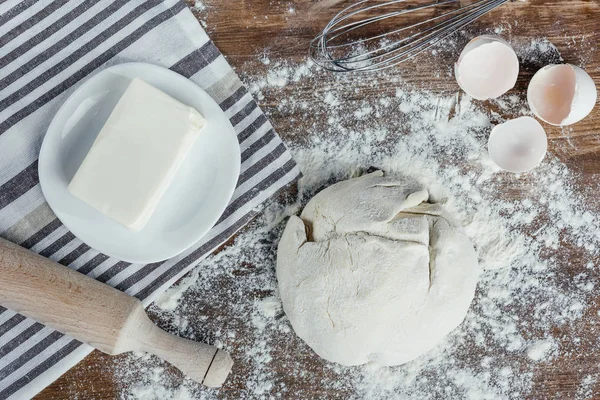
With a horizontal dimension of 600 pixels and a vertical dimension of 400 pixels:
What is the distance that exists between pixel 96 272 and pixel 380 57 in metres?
0.71

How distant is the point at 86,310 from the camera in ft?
2.97

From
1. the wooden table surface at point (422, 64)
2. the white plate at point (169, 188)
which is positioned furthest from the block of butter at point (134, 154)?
the wooden table surface at point (422, 64)

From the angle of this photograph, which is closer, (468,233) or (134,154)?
(134,154)

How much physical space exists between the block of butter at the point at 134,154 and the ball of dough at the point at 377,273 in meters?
0.27

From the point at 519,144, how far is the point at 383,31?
A: 359mm

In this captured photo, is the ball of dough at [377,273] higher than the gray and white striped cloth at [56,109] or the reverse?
Answer: the reverse

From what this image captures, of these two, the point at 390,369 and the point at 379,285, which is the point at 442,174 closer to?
the point at 379,285

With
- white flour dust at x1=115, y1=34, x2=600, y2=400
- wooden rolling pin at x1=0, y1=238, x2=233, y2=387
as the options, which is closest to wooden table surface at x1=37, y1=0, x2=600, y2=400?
white flour dust at x1=115, y1=34, x2=600, y2=400

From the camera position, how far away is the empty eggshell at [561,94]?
0.97 metres

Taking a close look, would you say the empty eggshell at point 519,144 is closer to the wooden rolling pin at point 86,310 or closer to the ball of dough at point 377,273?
the ball of dough at point 377,273

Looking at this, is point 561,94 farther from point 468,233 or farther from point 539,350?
point 539,350

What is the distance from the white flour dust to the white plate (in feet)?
0.44

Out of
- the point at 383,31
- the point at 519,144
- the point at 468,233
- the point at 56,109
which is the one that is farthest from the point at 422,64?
the point at 56,109

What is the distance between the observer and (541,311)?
1.08 meters
